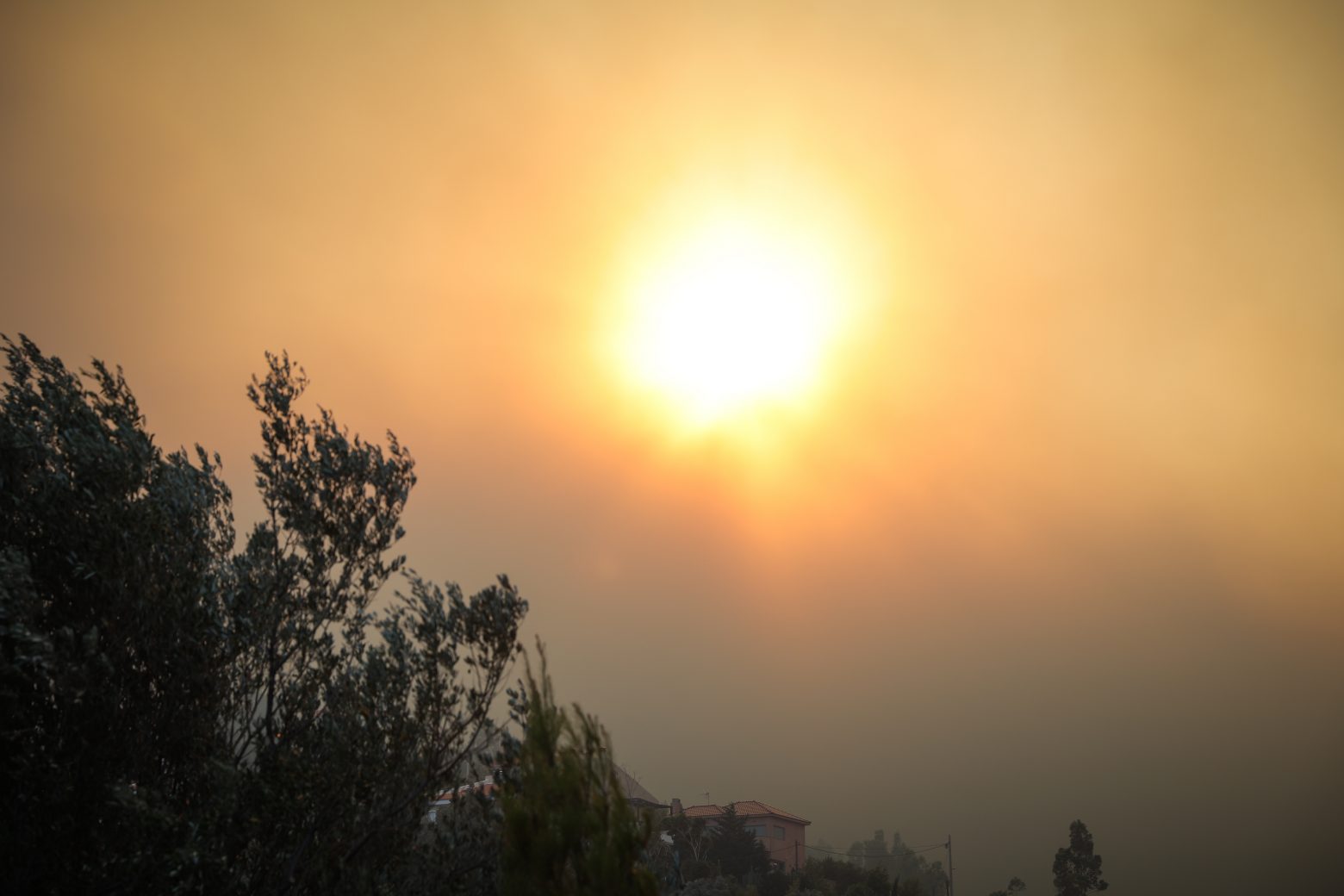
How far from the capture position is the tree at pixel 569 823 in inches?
484

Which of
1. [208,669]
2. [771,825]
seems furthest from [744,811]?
[208,669]

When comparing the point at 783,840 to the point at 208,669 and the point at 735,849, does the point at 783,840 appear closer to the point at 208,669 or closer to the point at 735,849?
the point at 735,849

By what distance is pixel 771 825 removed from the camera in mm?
110875

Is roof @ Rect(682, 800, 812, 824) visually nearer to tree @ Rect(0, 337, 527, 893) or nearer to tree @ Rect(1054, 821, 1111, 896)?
tree @ Rect(1054, 821, 1111, 896)

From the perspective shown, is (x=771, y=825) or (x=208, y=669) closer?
(x=208, y=669)

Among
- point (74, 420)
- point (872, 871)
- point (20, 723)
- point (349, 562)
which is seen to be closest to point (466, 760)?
point (349, 562)

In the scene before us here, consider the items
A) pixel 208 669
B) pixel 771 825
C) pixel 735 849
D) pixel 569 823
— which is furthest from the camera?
pixel 771 825

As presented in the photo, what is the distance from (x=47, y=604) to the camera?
15.8 meters

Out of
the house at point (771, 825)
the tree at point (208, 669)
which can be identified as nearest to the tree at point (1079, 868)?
the house at point (771, 825)

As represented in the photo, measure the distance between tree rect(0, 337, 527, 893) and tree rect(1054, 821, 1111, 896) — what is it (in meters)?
121

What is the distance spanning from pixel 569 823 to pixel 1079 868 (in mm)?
126605

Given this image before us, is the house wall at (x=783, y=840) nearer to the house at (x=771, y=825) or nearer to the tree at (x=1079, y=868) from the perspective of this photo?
the house at (x=771, y=825)

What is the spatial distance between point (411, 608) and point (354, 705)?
2.19 m

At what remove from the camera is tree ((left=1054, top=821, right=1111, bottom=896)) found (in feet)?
379
